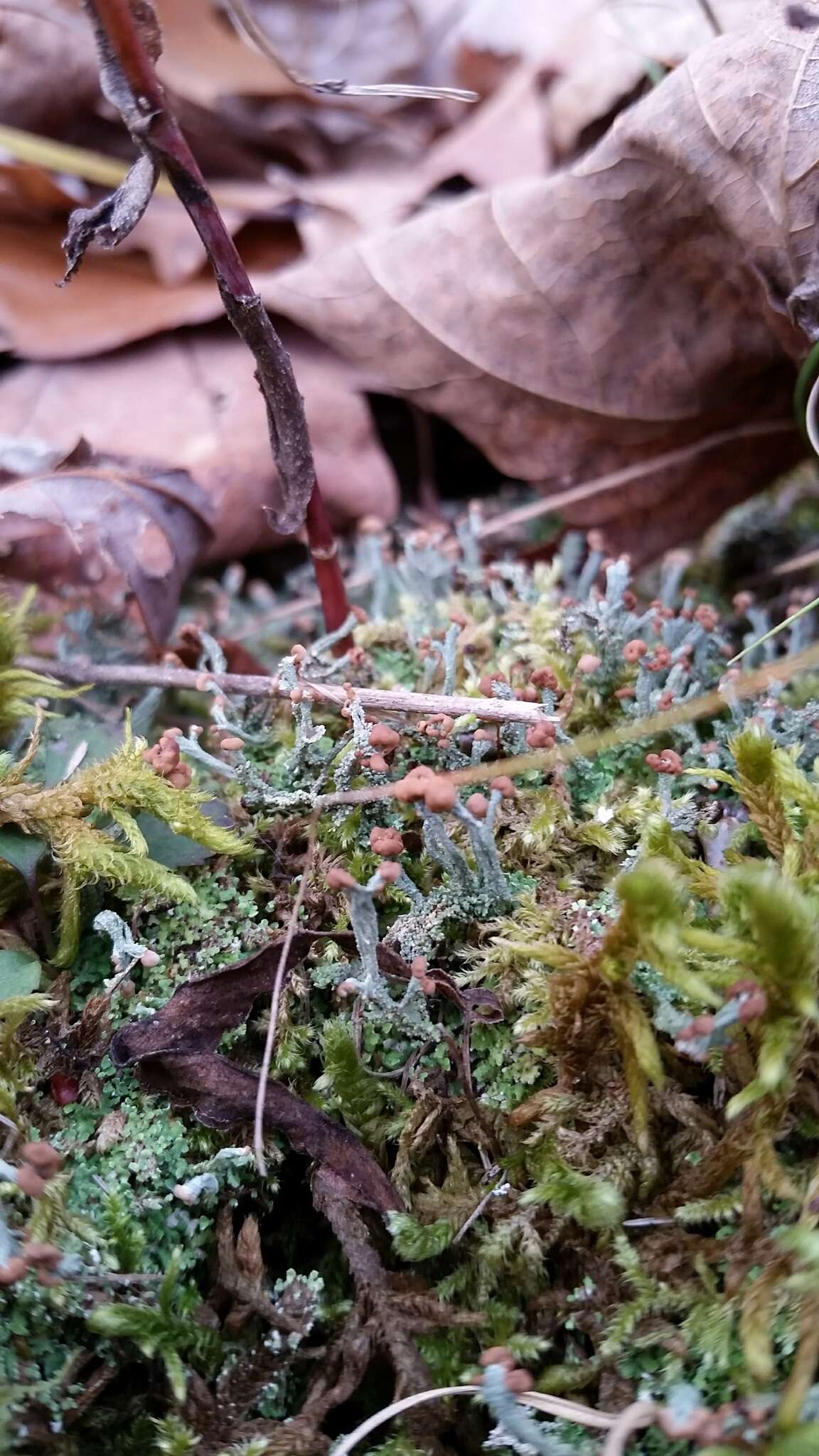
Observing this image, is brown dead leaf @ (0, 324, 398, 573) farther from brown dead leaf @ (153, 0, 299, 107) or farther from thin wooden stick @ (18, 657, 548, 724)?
brown dead leaf @ (153, 0, 299, 107)

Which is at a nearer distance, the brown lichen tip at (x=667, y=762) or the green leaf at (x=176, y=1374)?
the green leaf at (x=176, y=1374)

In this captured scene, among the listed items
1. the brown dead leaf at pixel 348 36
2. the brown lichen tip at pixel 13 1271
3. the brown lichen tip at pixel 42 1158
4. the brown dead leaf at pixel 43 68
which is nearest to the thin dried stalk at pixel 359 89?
A: the brown dead leaf at pixel 43 68

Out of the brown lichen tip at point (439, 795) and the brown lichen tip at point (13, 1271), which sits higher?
the brown lichen tip at point (439, 795)

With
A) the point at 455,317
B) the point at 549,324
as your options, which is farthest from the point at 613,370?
the point at 455,317

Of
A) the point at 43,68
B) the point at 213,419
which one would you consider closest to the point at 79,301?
the point at 213,419

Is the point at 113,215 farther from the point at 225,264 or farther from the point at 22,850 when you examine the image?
the point at 22,850

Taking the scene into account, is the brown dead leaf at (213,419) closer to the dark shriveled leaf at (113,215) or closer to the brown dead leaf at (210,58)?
the dark shriveled leaf at (113,215)

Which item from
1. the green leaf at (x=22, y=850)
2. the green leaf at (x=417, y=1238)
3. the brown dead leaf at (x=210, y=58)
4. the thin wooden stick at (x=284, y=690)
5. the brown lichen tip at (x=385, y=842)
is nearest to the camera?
the green leaf at (x=417, y=1238)
